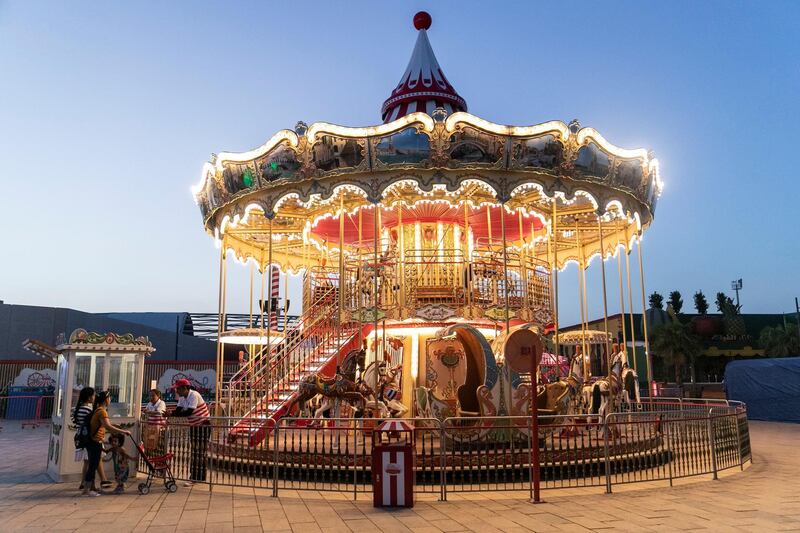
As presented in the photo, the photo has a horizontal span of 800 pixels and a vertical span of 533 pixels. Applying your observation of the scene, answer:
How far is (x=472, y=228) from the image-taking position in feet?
55.3

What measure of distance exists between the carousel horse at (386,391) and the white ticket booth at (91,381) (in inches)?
163

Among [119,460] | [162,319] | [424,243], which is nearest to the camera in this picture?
[119,460]

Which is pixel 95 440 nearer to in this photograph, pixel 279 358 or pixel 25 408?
pixel 279 358

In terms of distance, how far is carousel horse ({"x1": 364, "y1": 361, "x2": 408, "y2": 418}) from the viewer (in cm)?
1187

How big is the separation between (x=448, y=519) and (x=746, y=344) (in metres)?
56.2

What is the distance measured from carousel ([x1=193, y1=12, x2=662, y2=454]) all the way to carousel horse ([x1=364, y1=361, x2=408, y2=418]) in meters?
0.04

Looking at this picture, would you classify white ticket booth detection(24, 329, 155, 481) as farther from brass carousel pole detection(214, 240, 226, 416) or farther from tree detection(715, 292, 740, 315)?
tree detection(715, 292, 740, 315)

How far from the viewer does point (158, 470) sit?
8.98 meters

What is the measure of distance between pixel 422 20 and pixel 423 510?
1450 centimetres

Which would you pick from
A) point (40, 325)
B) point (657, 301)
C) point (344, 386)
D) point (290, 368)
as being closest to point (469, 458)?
point (344, 386)

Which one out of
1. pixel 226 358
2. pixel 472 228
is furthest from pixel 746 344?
pixel 472 228

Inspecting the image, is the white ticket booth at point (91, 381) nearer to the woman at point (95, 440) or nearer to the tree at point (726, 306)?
the woman at point (95, 440)

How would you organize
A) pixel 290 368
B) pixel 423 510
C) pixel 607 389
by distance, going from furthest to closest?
pixel 607 389 → pixel 290 368 → pixel 423 510

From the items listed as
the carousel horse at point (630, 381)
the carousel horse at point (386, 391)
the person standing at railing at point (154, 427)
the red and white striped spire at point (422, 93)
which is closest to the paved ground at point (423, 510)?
the person standing at railing at point (154, 427)
